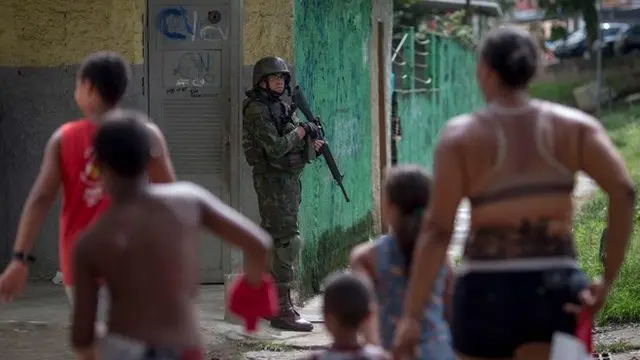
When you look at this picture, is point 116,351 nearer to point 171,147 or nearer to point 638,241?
point 171,147

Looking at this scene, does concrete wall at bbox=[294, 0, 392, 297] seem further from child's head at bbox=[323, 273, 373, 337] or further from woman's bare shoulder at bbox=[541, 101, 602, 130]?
child's head at bbox=[323, 273, 373, 337]

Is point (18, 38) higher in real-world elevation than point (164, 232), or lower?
higher

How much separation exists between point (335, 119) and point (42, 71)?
9.85 feet

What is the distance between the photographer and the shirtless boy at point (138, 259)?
13.3ft

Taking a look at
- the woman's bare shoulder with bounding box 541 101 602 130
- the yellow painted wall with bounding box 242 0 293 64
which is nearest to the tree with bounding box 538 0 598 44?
the yellow painted wall with bounding box 242 0 293 64

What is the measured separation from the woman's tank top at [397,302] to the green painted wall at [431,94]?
36.6ft

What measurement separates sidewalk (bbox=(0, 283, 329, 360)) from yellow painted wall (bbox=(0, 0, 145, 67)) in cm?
185

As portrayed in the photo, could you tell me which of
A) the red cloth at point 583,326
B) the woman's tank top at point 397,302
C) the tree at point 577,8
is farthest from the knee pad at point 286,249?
the tree at point 577,8

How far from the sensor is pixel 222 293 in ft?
34.2

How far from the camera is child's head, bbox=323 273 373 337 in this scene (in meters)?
A: 4.43

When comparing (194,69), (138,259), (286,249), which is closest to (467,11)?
(194,69)

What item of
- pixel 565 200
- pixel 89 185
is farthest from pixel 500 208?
pixel 89 185

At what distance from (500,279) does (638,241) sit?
7680 millimetres

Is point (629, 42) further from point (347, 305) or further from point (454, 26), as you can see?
point (347, 305)
